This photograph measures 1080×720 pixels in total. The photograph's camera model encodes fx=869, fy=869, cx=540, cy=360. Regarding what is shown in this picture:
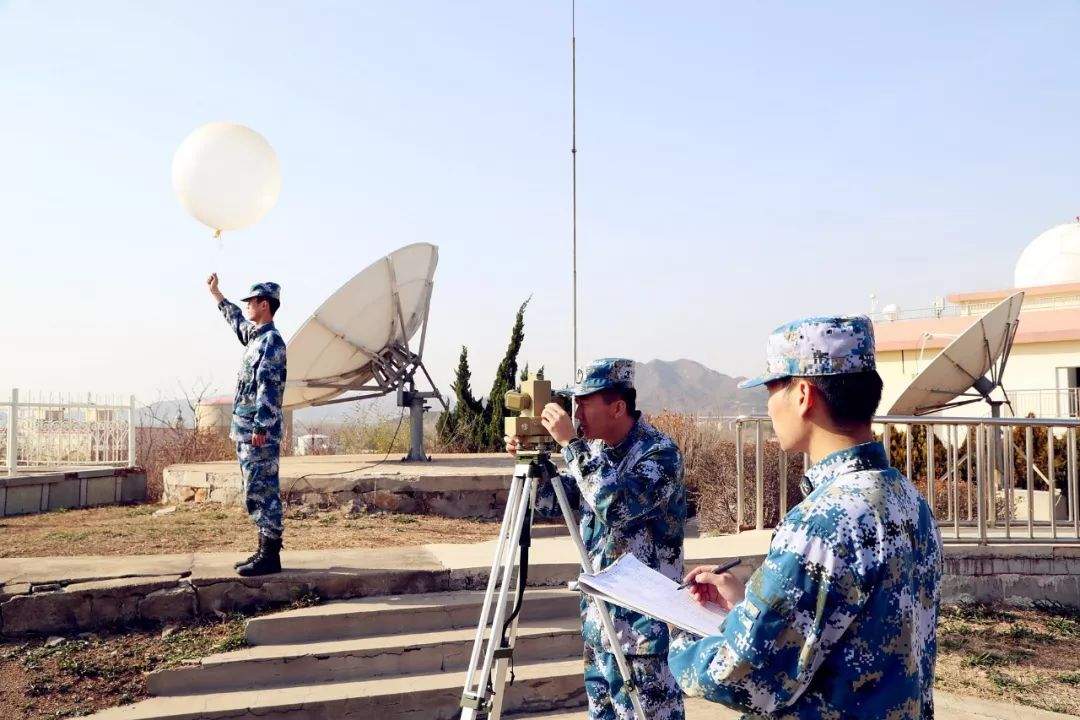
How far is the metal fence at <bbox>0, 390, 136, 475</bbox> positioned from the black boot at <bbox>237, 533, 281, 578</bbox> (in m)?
6.87

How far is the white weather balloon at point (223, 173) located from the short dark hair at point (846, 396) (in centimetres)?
724

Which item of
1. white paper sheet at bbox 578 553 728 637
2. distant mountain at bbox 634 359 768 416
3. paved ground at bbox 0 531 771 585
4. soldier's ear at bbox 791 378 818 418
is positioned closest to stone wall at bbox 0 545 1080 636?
paved ground at bbox 0 531 771 585

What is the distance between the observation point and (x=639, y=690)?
3227 mm

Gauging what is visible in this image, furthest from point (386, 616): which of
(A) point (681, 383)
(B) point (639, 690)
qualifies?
(A) point (681, 383)

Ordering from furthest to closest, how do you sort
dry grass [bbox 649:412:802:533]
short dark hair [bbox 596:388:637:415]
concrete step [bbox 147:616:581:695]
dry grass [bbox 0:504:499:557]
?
dry grass [bbox 649:412:802:533]
dry grass [bbox 0:504:499:557]
concrete step [bbox 147:616:581:695]
short dark hair [bbox 596:388:637:415]

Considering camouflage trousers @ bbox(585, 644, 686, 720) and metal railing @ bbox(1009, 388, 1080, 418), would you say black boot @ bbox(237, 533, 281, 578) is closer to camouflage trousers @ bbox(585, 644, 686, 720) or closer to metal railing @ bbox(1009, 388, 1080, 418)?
camouflage trousers @ bbox(585, 644, 686, 720)

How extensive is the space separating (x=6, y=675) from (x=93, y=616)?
2.31 ft

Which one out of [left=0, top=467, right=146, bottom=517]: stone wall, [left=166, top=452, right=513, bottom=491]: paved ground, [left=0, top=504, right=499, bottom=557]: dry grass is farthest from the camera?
[left=0, top=467, right=146, bottom=517]: stone wall

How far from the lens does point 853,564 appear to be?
161 centimetres

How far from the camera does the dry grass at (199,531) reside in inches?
298

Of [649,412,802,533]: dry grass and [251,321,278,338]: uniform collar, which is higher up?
[251,321,278,338]: uniform collar

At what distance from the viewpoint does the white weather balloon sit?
310 inches

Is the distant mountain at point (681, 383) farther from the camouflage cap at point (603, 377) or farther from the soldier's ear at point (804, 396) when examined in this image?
the soldier's ear at point (804, 396)

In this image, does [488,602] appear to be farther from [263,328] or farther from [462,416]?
[462,416]
